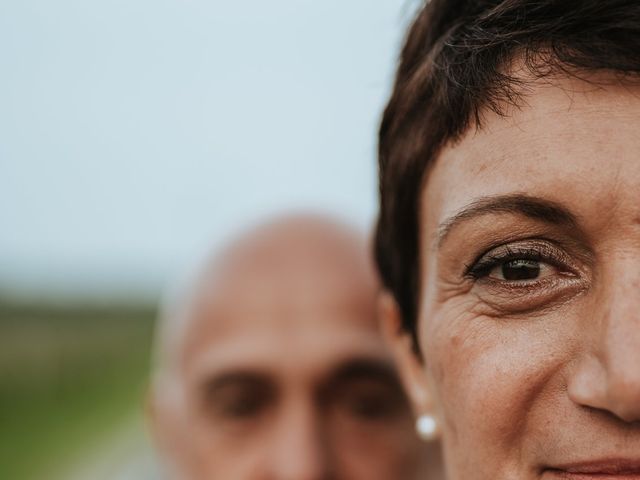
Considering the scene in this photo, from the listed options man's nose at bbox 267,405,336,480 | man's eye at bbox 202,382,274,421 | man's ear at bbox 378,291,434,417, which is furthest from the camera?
man's eye at bbox 202,382,274,421

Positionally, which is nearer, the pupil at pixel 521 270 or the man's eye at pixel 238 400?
the pupil at pixel 521 270

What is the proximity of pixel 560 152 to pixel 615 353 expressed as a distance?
0.46m

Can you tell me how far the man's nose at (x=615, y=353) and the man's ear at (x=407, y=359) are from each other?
78 centimetres

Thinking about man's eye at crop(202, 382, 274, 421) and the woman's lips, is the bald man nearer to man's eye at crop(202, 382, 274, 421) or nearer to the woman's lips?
man's eye at crop(202, 382, 274, 421)

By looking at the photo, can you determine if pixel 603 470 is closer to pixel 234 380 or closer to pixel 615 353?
pixel 615 353

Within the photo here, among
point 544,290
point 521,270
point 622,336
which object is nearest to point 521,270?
point 521,270

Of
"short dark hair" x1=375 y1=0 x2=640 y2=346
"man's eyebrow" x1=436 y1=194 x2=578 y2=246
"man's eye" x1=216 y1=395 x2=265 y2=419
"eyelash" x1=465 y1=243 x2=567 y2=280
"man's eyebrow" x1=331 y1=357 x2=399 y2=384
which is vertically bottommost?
"man's eye" x1=216 y1=395 x2=265 y2=419

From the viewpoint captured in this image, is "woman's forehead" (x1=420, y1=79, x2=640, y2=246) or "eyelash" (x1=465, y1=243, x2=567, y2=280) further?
"eyelash" (x1=465, y1=243, x2=567, y2=280)

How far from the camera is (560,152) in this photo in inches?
72.2

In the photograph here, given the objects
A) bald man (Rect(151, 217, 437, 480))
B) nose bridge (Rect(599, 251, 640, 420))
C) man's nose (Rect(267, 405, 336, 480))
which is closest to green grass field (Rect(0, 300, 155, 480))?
bald man (Rect(151, 217, 437, 480))

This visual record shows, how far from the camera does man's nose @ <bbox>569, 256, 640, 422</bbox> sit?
160 cm

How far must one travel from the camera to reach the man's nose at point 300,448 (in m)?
3.09

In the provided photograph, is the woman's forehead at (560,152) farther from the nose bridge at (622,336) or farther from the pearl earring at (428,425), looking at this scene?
the pearl earring at (428,425)

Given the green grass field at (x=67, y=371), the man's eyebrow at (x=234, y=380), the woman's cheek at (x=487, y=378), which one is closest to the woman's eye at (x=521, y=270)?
the woman's cheek at (x=487, y=378)
